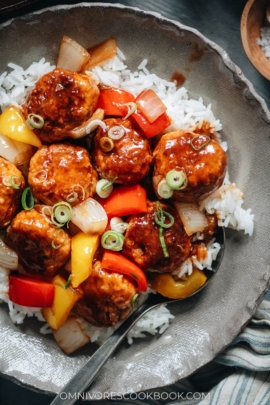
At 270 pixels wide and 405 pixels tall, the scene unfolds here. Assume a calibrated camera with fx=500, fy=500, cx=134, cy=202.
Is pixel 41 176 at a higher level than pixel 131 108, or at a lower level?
lower

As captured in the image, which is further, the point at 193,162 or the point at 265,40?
the point at 265,40

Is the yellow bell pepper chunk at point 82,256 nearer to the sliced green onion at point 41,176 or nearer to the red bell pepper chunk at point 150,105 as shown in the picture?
the sliced green onion at point 41,176

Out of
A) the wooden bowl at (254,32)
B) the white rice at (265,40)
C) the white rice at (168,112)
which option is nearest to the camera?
the white rice at (168,112)

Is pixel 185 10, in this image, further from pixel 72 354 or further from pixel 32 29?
pixel 72 354

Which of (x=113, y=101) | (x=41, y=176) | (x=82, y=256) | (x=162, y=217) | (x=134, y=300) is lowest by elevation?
(x=134, y=300)

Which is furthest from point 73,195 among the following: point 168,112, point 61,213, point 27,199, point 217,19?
point 217,19

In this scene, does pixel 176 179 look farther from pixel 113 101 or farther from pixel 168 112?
pixel 113 101

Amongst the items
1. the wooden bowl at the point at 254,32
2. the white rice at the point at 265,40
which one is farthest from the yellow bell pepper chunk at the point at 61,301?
the white rice at the point at 265,40
